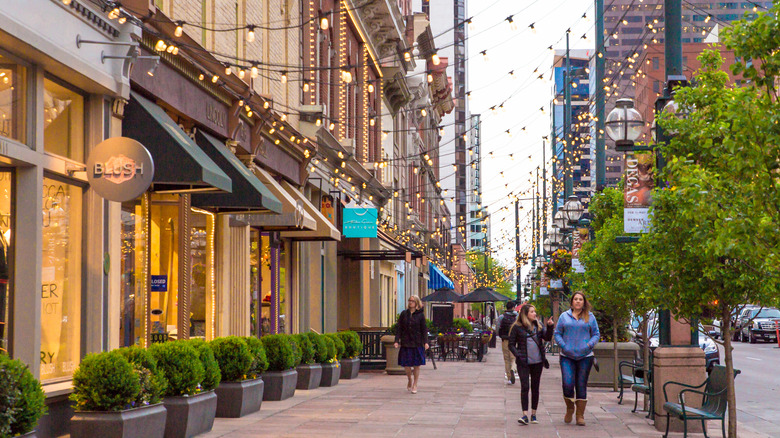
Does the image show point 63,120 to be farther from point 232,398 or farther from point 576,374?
point 576,374

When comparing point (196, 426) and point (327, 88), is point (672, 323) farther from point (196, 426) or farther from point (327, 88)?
point (327, 88)

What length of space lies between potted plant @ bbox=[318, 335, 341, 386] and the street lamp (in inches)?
313

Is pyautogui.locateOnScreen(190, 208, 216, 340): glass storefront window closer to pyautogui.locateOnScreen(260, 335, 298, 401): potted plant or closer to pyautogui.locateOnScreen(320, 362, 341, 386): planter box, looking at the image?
pyautogui.locateOnScreen(260, 335, 298, 401): potted plant

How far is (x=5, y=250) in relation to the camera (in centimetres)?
1044

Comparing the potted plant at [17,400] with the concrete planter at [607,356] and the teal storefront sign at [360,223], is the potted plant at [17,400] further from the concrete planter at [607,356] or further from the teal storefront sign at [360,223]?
the teal storefront sign at [360,223]

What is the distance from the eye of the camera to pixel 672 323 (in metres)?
13.7

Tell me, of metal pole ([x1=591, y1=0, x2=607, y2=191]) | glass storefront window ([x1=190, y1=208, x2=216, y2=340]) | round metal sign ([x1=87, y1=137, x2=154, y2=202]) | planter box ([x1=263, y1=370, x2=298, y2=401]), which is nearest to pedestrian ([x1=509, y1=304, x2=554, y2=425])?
planter box ([x1=263, y1=370, x2=298, y2=401])

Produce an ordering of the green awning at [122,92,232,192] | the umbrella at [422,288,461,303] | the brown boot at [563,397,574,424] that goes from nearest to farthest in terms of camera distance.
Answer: the green awning at [122,92,232,192], the brown boot at [563,397,574,424], the umbrella at [422,288,461,303]

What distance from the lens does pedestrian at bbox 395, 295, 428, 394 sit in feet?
65.8

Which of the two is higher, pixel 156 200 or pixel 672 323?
pixel 156 200

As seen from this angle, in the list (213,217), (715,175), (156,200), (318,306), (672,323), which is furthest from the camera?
(318,306)

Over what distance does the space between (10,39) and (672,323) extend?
31.1 ft

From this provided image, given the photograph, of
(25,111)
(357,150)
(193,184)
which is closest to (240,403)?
(193,184)

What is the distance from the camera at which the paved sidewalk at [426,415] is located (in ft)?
42.9
